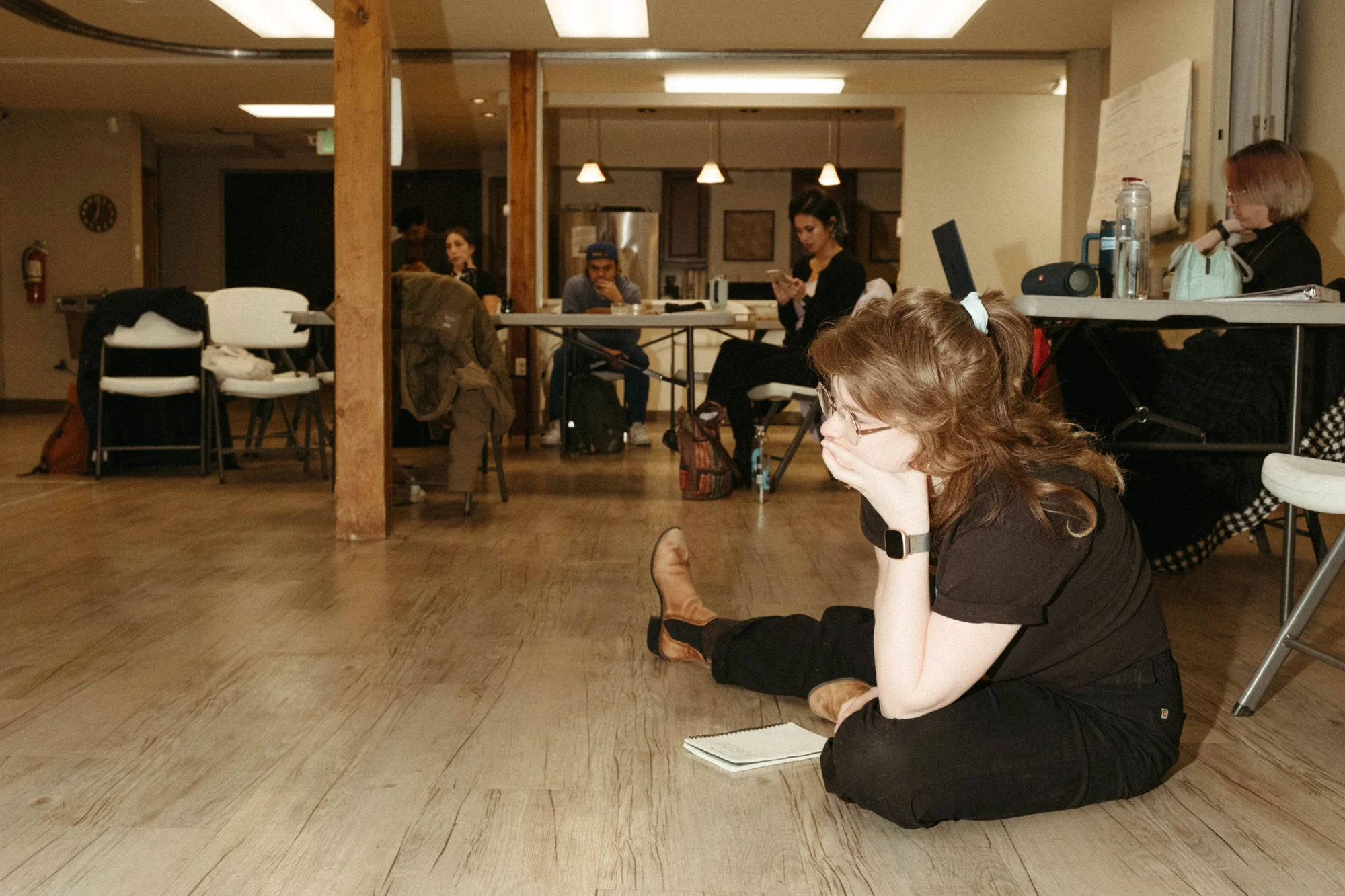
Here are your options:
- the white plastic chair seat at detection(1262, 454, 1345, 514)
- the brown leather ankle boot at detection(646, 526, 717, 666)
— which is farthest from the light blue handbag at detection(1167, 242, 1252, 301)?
the brown leather ankle boot at detection(646, 526, 717, 666)

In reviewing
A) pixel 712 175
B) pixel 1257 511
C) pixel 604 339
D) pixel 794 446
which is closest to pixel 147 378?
pixel 604 339

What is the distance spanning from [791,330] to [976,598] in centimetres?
391

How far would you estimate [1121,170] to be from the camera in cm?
555

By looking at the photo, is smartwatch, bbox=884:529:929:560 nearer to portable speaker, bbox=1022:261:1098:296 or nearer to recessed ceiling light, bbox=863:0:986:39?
portable speaker, bbox=1022:261:1098:296

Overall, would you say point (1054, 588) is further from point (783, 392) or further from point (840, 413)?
point (783, 392)

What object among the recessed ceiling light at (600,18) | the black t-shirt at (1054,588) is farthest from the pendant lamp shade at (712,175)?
the black t-shirt at (1054,588)

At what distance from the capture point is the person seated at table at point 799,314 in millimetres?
4828

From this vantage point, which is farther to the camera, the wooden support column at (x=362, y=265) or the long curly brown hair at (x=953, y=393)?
the wooden support column at (x=362, y=265)

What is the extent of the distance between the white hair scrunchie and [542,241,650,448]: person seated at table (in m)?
5.20

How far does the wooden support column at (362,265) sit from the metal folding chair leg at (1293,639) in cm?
249

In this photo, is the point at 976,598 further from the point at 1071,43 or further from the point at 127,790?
the point at 1071,43

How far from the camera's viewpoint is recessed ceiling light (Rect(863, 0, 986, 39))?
613 cm

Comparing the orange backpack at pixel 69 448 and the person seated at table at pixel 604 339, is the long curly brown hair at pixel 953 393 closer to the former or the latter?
the orange backpack at pixel 69 448

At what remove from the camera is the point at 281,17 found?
654cm
